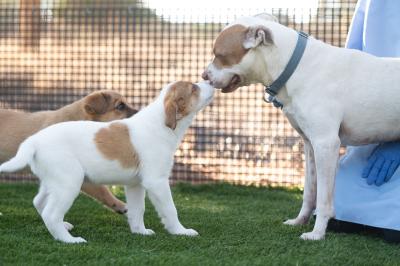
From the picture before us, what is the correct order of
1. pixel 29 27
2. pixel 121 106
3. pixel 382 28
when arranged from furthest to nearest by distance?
pixel 29 27 → pixel 121 106 → pixel 382 28

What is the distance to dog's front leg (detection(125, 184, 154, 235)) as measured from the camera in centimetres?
497

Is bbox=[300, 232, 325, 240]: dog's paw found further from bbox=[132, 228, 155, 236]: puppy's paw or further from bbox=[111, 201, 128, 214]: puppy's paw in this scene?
bbox=[111, 201, 128, 214]: puppy's paw

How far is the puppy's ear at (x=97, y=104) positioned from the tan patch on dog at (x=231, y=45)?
1369 mm

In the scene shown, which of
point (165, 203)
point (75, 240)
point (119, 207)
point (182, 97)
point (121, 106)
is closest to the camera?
point (75, 240)

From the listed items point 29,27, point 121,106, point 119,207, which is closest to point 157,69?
point 29,27

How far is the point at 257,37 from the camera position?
4789 mm

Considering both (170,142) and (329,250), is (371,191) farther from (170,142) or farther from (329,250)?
(170,142)

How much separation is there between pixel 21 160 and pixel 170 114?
39.1 inches

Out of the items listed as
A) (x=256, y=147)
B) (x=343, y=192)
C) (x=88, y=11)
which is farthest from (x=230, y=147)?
(x=343, y=192)

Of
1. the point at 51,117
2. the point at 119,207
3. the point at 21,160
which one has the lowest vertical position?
the point at 119,207

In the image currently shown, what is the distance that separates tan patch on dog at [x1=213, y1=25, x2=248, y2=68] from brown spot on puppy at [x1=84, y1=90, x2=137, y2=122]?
1.36 m

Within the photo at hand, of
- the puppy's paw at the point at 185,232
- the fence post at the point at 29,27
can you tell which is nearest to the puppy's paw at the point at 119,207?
the puppy's paw at the point at 185,232

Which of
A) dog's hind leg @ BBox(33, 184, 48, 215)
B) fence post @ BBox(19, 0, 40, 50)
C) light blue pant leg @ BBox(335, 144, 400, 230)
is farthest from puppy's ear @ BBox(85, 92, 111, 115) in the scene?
fence post @ BBox(19, 0, 40, 50)

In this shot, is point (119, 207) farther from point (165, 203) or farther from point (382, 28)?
point (382, 28)
